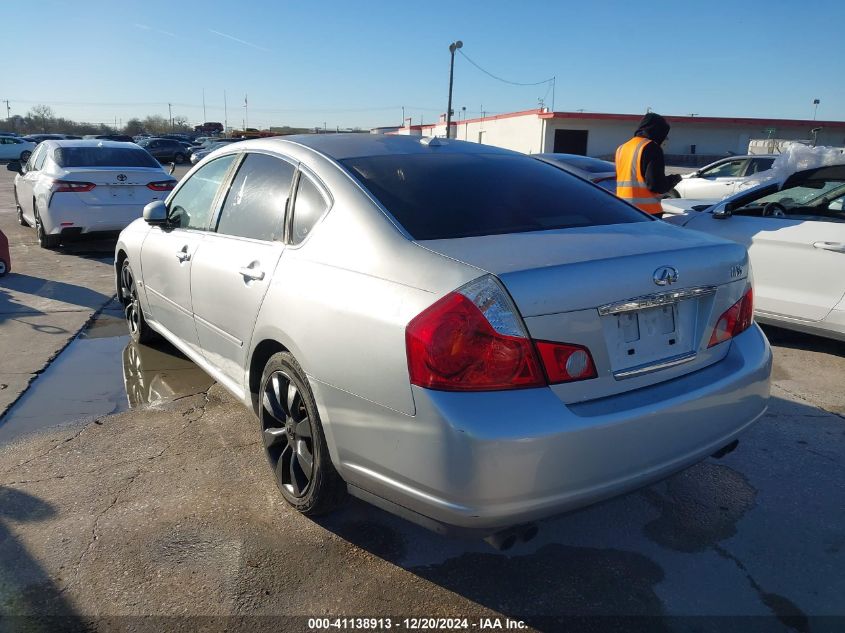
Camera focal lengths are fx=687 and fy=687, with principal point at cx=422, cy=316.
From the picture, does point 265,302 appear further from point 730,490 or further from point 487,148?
point 730,490

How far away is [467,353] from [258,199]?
1.82 meters

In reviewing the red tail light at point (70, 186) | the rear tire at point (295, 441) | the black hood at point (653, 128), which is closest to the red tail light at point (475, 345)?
the rear tire at point (295, 441)

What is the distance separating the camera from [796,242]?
17.2 feet

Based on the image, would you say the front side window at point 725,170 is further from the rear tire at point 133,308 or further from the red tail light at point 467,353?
the red tail light at point 467,353

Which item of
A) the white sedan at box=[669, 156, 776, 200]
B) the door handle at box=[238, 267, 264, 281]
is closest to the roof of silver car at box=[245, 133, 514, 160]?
the door handle at box=[238, 267, 264, 281]

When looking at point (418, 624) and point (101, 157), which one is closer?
point (418, 624)

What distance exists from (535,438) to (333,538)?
1217 millimetres

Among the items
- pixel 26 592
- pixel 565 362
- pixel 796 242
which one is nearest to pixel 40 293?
pixel 26 592

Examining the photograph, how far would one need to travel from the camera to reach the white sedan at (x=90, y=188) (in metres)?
9.07

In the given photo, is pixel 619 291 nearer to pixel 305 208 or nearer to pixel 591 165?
pixel 305 208

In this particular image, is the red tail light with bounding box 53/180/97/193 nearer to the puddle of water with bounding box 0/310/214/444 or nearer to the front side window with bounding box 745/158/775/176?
the puddle of water with bounding box 0/310/214/444

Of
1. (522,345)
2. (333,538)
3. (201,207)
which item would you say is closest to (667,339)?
(522,345)

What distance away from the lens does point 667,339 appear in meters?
2.50

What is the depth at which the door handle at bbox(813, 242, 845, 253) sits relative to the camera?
196 inches
